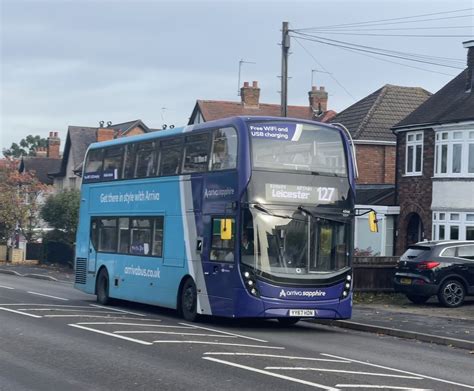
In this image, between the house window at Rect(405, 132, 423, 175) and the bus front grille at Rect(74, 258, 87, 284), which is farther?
the house window at Rect(405, 132, 423, 175)

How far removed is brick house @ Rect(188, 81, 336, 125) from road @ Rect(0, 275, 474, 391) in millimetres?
39450

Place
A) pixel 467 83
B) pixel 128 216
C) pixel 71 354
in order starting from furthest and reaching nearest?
1. pixel 467 83
2. pixel 128 216
3. pixel 71 354

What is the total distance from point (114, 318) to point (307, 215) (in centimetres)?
462

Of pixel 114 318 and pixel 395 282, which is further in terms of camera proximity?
pixel 395 282

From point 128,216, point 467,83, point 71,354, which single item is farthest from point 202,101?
point 71,354

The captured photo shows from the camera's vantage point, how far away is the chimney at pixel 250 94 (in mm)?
60125

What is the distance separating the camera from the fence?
28031 mm

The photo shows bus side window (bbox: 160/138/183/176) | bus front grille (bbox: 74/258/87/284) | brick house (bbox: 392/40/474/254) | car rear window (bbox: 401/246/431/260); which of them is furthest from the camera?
brick house (bbox: 392/40/474/254)

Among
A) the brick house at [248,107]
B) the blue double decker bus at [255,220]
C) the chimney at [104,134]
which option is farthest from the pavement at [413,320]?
the chimney at [104,134]

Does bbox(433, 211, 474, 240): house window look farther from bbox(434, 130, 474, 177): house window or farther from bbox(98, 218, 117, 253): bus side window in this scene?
bbox(98, 218, 117, 253): bus side window

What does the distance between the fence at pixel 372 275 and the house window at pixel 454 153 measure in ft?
21.0

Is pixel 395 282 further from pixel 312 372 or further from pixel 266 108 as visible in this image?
pixel 266 108

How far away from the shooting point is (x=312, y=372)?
12.2 metres

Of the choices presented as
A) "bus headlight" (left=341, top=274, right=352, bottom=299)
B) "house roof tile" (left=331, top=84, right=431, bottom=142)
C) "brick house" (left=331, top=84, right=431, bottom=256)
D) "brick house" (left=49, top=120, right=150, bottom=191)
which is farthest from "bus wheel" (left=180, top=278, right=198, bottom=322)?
"brick house" (left=49, top=120, right=150, bottom=191)
